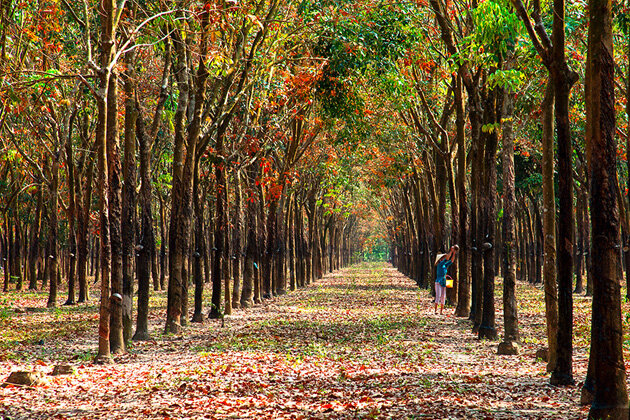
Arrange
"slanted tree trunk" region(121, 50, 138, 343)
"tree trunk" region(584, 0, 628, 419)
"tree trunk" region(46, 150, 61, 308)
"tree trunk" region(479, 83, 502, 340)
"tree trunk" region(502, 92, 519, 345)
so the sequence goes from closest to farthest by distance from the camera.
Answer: "tree trunk" region(584, 0, 628, 419)
"tree trunk" region(502, 92, 519, 345)
"slanted tree trunk" region(121, 50, 138, 343)
"tree trunk" region(479, 83, 502, 340)
"tree trunk" region(46, 150, 61, 308)

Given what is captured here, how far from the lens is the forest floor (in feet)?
26.7

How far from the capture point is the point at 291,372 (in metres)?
11.0

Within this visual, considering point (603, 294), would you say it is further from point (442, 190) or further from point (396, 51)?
point (442, 190)

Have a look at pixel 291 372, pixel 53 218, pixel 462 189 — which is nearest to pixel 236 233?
pixel 53 218

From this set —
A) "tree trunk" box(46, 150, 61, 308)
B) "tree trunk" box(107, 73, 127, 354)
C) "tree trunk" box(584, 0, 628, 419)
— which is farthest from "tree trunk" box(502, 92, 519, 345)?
"tree trunk" box(46, 150, 61, 308)

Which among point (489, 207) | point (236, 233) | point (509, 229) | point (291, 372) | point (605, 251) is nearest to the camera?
point (605, 251)

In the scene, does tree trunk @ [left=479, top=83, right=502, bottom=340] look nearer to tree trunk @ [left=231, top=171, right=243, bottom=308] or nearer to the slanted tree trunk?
the slanted tree trunk

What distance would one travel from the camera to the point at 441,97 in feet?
79.5

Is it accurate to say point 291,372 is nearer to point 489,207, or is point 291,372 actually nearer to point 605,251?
point 605,251

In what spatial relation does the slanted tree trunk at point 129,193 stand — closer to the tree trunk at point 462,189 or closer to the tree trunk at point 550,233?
the tree trunk at point 550,233

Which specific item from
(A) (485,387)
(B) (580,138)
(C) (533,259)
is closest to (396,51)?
(A) (485,387)

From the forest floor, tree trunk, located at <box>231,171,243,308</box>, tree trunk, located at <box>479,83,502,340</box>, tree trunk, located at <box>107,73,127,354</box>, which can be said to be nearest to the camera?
the forest floor

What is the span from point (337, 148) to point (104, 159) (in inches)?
888

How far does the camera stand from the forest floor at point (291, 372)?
26.7 feet
